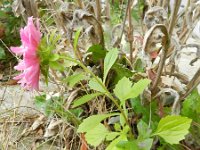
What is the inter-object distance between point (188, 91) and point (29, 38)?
394 mm

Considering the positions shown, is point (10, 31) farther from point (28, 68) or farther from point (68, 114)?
point (28, 68)

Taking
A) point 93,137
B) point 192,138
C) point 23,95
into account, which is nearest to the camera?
point 93,137

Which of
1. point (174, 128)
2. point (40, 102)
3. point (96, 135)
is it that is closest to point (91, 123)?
point (96, 135)

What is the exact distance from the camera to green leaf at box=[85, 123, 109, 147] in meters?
0.75

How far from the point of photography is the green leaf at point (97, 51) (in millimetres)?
988

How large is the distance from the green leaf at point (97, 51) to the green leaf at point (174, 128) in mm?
309

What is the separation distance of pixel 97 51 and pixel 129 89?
0.87ft

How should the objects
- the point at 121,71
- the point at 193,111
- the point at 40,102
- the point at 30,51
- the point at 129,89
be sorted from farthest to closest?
the point at 40,102 → the point at 121,71 → the point at 193,111 → the point at 129,89 → the point at 30,51

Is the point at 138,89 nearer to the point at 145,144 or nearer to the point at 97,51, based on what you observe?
the point at 145,144

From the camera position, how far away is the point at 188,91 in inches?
35.1

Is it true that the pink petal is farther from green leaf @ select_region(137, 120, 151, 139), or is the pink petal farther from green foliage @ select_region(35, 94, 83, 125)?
green foliage @ select_region(35, 94, 83, 125)

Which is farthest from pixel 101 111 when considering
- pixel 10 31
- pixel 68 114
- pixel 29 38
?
pixel 10 31

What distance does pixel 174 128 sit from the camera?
28.4 inches

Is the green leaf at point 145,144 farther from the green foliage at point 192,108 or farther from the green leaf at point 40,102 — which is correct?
the green leaf at point 40,102
